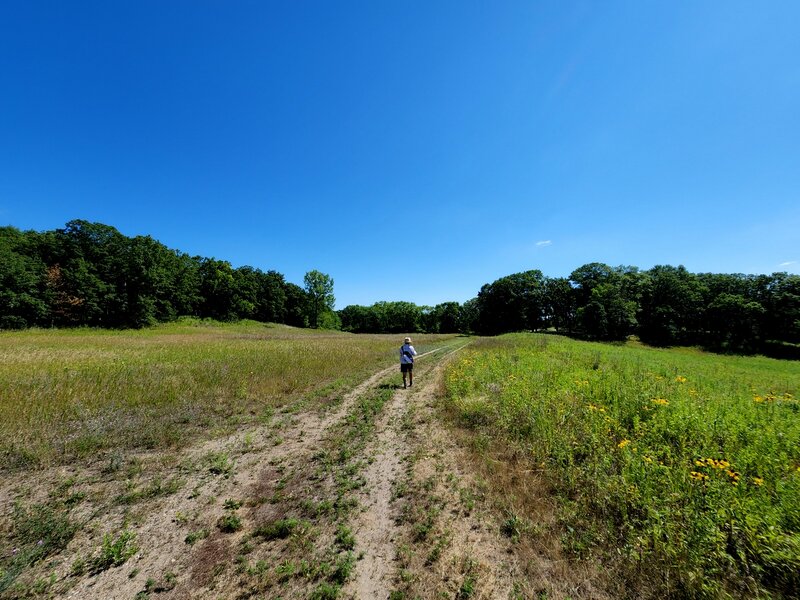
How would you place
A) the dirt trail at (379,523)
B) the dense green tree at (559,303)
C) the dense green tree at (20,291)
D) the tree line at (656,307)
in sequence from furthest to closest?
the dense green tree at (559,303), the tree line at (656,307), the dense green tree at (20,291), the dirt trail at (379,523)

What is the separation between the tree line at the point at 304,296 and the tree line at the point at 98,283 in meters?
0.16

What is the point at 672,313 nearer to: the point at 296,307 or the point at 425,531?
the point at 425,531

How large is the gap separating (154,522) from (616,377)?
45.1 ft

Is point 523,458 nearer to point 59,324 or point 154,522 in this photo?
point 154,522

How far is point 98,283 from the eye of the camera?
43.3 meters

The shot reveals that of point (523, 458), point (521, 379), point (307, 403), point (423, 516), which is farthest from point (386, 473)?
point (521, 379)

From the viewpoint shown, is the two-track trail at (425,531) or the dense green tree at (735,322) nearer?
the two-track trail at (425,531)

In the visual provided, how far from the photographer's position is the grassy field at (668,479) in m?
3.14

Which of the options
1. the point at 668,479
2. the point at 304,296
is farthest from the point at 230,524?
the point at 304,296

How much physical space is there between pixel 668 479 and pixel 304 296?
86.9 m

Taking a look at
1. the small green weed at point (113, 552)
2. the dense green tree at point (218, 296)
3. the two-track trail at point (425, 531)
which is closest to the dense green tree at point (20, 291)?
the dense green tree at point (218, 296)

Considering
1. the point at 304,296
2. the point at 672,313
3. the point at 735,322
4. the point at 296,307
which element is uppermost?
the point at 304,296

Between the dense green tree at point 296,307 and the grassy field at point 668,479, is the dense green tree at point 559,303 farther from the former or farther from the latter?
the grassy field at point 668,479

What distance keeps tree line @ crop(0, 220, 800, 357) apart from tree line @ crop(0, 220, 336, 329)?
16 centimetres
